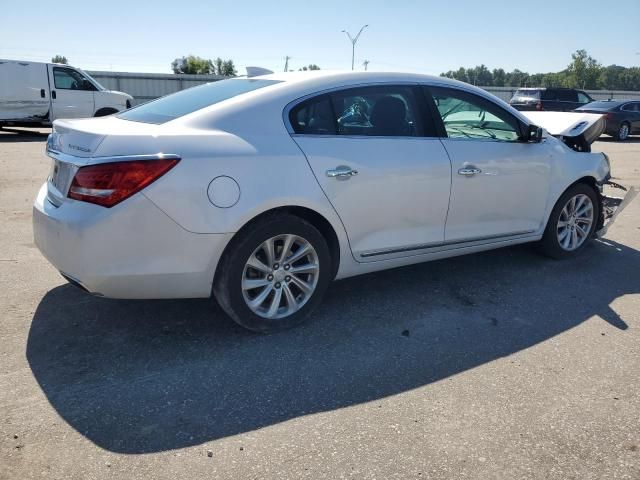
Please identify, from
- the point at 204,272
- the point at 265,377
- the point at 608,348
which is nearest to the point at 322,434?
the point at 265,377

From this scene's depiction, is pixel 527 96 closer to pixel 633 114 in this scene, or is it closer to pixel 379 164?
pixel 633 114

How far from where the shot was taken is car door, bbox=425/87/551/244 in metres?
4.08

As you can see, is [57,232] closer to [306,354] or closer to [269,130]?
[269,130]

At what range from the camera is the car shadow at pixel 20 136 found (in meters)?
14.9

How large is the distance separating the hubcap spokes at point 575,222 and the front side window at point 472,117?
1.06 metres

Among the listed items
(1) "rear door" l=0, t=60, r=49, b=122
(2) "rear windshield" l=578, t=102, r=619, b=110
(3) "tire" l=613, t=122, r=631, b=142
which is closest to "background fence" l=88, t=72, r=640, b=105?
(1) "rear door" l=0, t=60, r=49, b=122

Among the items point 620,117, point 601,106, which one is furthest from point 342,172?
point 601,106

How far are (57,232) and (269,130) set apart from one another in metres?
1.33

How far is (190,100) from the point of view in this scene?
3.68 meters

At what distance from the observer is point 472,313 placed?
3920mm

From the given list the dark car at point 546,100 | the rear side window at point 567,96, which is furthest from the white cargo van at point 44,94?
the rear side window at point 567,96

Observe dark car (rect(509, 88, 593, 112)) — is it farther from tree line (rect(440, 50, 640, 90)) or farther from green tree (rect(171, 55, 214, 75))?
tree line (rect(440, 50, 640, 90))

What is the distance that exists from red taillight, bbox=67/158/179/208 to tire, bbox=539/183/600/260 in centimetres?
358

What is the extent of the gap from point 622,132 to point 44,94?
1937cm
